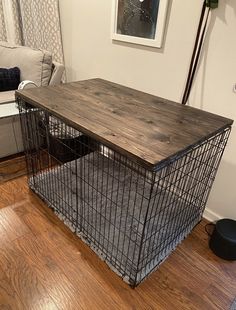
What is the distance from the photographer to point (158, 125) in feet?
4.14

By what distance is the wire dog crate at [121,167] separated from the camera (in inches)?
45.2

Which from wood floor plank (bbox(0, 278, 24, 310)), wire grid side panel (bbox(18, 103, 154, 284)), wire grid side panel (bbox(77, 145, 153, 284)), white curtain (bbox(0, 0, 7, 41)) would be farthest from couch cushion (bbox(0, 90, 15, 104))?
wood floor plank (bbox(0, 278, 24, 310))

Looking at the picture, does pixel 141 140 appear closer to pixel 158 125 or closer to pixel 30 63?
pixel 158 125

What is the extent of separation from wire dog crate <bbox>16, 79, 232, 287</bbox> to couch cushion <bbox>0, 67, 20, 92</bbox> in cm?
72

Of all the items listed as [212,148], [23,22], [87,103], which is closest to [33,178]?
[87,103]

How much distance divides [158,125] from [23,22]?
240 cm

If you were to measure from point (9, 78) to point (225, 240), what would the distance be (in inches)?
90.3

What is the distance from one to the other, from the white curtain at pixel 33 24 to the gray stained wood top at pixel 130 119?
3.28 ft

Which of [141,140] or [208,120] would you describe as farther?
[208,120]

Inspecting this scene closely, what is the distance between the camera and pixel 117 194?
180cm

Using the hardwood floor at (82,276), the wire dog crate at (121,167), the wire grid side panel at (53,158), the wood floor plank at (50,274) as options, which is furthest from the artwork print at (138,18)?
the wood floor plank at (50,274)

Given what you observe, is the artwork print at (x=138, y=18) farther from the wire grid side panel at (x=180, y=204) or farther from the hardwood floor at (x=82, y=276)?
the hardwood floor at (x=82, y=276)

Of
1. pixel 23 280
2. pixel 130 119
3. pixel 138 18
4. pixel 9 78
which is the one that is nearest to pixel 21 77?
pixel 9 78

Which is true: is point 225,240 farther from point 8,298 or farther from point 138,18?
point 138,18
